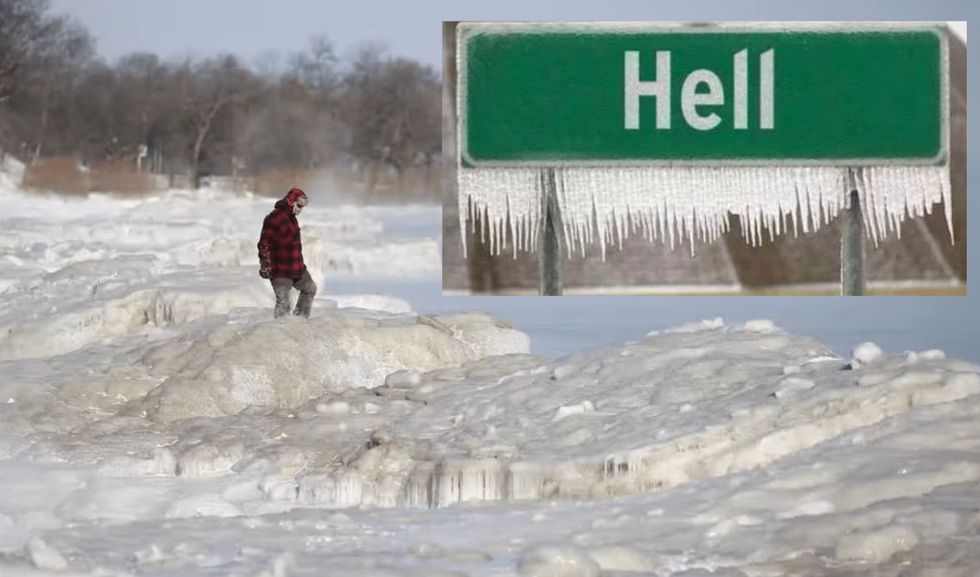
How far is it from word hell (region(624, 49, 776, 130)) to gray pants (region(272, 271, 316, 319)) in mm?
2590

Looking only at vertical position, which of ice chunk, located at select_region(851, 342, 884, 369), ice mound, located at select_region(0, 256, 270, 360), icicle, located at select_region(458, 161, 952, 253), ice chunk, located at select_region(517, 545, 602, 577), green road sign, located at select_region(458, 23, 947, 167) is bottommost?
ice chunk, located at select_region(517, 545, 602, 577)

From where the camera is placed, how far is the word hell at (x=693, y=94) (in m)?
12.9

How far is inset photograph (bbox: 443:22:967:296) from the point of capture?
12.9m

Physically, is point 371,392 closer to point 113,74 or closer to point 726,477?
point 726,477

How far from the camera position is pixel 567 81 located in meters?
13.0

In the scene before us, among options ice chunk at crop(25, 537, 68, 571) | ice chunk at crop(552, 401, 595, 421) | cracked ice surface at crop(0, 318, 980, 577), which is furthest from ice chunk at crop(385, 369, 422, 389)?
ice chunk at crop(25, 537, 68, 571)

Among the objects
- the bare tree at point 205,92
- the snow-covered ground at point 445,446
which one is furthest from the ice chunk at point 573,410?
the bare tree at point 205,92

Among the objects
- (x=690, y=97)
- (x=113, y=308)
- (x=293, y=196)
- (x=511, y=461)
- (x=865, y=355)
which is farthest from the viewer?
(x=113, y=308)

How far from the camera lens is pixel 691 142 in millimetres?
12852

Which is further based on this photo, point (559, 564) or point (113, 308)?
point (113, 308)

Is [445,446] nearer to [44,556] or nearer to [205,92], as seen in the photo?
[44,556]

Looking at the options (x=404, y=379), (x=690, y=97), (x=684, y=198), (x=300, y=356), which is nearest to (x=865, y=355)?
(x=684, y=198)

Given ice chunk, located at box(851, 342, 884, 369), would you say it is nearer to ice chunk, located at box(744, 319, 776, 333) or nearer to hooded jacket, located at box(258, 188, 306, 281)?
ice chunk, located at box(744, 319, 776, 333)

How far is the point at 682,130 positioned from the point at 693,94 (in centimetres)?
28
